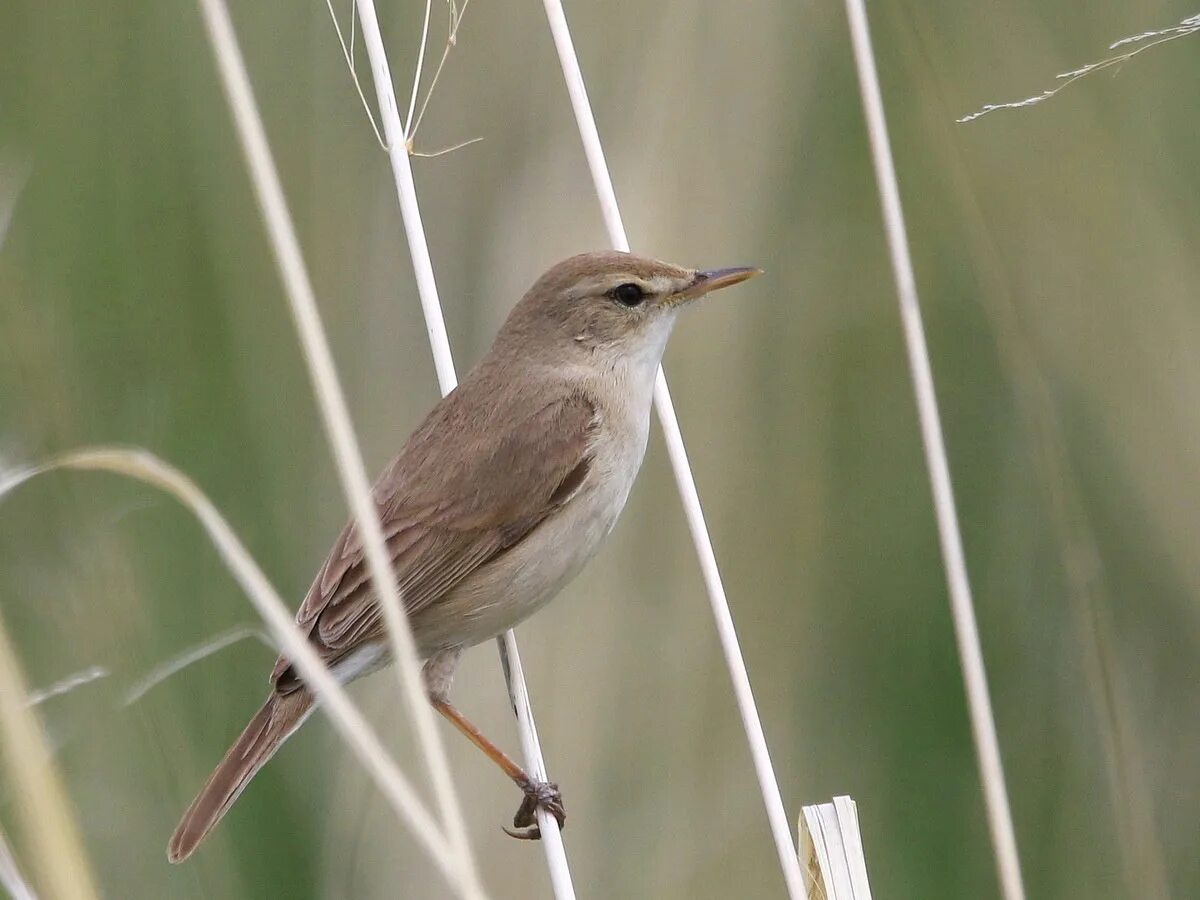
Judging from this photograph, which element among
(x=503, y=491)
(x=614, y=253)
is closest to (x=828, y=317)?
(x=614, y=253)

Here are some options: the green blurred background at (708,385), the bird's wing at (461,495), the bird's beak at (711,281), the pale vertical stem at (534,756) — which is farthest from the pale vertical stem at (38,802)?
the bird's beak at (711,281)

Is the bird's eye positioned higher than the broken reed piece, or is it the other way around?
the bird's eye

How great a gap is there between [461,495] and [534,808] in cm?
76

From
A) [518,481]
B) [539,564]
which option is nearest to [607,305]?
[518,481]

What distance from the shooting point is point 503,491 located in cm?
345

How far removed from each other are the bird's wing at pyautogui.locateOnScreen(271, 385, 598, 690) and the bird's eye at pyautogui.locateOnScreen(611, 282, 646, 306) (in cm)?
28

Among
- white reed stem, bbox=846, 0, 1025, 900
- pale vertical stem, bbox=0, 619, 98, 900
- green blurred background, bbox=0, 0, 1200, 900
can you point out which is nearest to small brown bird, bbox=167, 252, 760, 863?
green blurred background, bbox=0, 0, 1200, 900

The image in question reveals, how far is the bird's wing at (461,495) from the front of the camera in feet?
11.1

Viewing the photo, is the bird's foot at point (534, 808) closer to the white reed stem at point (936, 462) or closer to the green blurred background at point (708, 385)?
the green blurred background at point (708, 385)

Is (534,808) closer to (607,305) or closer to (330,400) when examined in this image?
(607,305)

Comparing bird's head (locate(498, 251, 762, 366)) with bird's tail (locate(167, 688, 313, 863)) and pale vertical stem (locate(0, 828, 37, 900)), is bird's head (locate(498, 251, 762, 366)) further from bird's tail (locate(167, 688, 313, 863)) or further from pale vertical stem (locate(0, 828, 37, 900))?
pale vertical stem (locate(0, 828, 37, 900))

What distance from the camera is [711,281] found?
344 centimetres

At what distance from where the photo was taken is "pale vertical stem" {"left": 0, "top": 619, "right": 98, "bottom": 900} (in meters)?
1.62

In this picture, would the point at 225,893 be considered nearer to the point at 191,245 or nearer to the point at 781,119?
the point at 191,245
